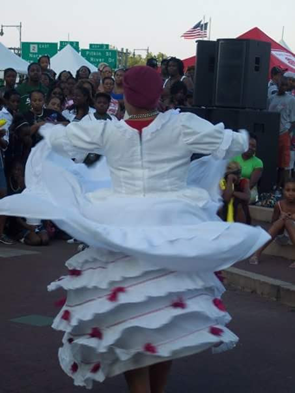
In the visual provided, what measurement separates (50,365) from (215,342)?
6.20 ft

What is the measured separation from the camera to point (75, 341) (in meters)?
4.49

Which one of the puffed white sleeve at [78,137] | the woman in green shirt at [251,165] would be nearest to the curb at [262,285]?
the woman in green shirt at [251,165]

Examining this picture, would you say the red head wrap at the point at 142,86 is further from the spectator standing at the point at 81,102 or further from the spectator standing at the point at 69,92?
the spectator standing at the point at 69,92

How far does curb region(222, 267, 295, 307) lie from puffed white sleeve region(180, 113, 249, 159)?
3953mm

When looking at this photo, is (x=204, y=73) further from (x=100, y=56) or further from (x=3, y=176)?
(x=100, y=56)

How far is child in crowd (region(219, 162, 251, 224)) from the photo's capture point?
1101 cm

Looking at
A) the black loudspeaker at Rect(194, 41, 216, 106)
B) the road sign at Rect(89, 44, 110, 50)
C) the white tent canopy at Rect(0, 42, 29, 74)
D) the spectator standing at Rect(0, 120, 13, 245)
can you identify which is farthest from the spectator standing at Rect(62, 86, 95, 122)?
the road sign at Rect(89, 44, 110, 50)

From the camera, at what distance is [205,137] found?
4.50 metres

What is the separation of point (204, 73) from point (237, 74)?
68 cm

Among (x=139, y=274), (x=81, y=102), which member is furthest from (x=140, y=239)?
(x=81, y=102)

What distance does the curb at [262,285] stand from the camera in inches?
326

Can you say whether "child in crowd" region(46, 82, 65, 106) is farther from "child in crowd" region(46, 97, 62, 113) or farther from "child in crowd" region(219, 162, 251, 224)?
"child in crowd" region(219, 162, 251, 224)

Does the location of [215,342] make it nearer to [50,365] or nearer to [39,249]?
[50,365]

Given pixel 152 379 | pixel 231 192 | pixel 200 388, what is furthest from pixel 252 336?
pixel 231 192
